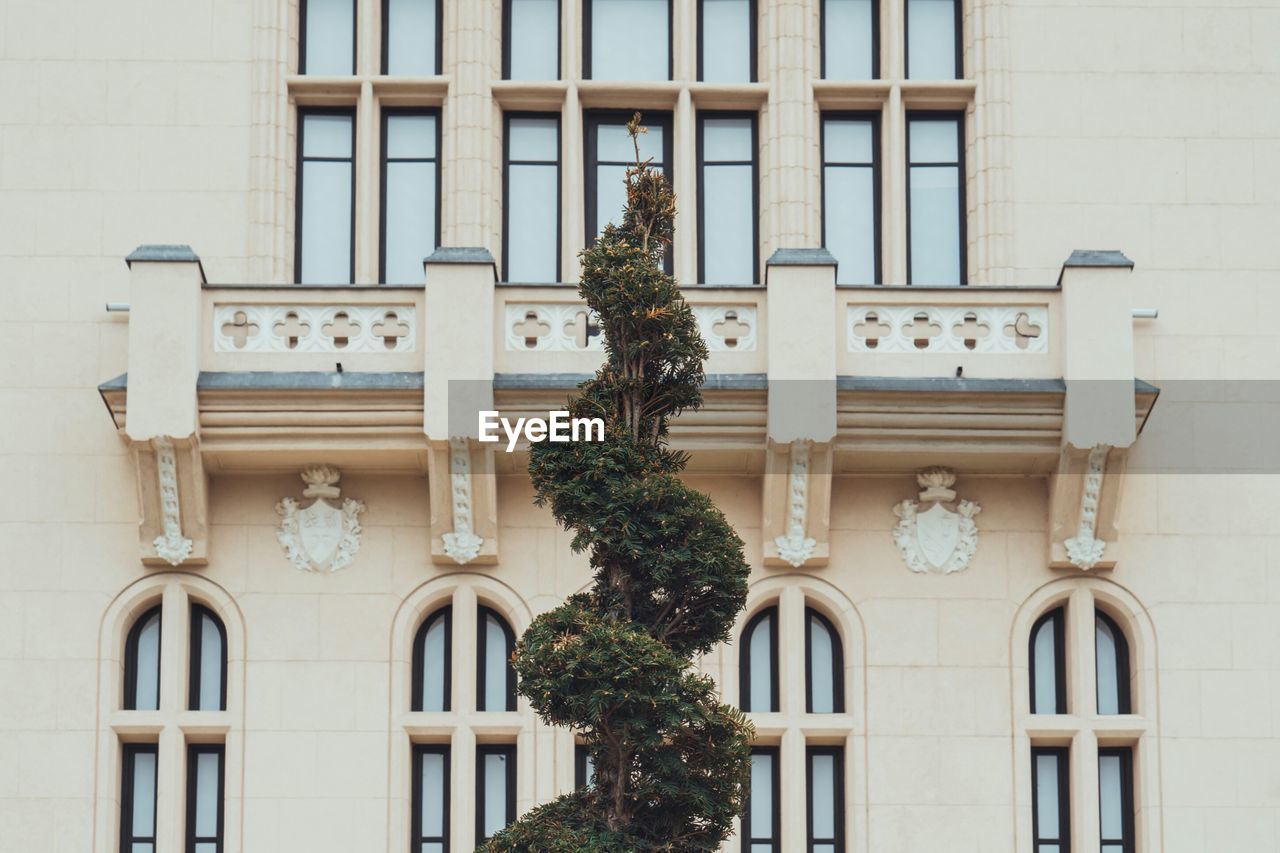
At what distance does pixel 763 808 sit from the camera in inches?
952

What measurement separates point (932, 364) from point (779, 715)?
3184mm

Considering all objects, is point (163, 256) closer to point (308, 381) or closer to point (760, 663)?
point (308, 381)

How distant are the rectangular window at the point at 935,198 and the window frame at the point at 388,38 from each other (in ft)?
13.8

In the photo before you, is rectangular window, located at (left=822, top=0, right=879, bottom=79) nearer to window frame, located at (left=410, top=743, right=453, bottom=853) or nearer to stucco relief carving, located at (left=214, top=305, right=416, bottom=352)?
stucco relief carving, located at (left=214, top=305, right=416, bottom=352)

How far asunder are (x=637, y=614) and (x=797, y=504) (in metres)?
5.85

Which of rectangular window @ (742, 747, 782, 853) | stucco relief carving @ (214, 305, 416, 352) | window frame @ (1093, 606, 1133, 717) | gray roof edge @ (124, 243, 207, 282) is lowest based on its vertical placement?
rectangular window @ (742, 747, 782, 853)

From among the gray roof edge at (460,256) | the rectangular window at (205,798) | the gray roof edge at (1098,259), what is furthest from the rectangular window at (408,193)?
the gray roof edge at (1098,259)

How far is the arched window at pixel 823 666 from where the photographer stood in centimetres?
2434

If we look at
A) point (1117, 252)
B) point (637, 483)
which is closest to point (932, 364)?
point (1117, 252)

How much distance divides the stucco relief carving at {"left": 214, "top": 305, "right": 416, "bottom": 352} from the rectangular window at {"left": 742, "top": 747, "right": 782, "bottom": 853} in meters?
4.54

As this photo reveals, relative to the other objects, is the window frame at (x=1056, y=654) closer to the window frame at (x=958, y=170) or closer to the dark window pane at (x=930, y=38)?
the window frame at (x=958, y=170)

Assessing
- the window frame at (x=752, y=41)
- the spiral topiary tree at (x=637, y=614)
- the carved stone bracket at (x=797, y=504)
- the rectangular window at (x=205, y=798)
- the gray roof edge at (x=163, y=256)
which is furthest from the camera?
the window frame at (x=752, y=41)

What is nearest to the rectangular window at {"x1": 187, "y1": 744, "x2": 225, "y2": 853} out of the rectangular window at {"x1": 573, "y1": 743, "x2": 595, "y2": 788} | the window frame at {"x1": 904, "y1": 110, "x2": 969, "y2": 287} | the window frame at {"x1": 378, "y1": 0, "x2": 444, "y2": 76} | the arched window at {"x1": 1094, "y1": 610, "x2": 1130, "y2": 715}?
the rectangular window at {"x1": 573, "y1": 743, "x2": 595, "y2": 788}

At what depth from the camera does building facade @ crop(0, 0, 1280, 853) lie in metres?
23.7
